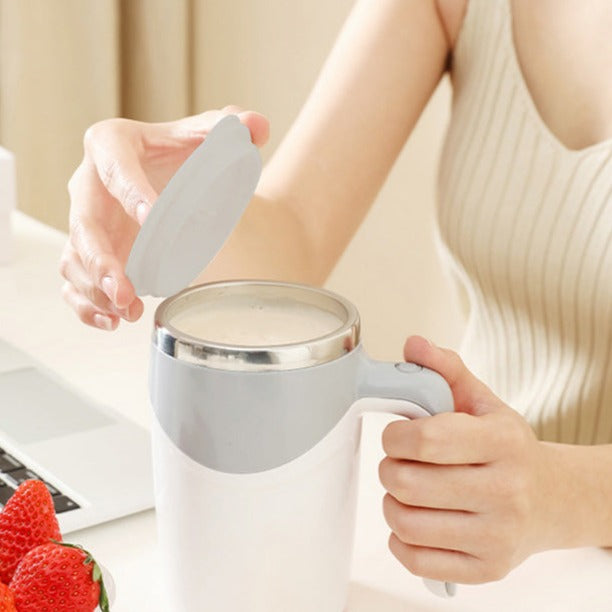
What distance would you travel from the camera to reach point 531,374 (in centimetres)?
114

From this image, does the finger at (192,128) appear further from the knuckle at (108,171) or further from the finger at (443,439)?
the finger at (443,439)

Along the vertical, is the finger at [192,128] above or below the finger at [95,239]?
above

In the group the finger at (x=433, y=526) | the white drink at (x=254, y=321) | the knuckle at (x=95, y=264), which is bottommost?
the finger at (x=433, y=526)

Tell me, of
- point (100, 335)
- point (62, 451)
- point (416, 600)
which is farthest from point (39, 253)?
point (416, 600)

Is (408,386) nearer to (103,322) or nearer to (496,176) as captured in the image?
(103,322)

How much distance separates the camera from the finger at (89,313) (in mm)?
739

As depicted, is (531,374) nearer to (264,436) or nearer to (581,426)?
(581,426)

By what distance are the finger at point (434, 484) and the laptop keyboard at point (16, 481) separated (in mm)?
213

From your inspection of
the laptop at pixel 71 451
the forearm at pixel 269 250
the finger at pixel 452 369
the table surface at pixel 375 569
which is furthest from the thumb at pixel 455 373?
the forearm at pixel 269 250

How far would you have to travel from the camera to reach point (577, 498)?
669mm

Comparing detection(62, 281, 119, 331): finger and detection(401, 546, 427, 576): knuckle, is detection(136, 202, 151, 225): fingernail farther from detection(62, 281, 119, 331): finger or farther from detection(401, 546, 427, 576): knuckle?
detection(401, 546, 427, 576): knuckle

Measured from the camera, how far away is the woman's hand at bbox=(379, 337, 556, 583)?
57 cm

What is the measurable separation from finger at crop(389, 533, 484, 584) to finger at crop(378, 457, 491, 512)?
0.09 ft

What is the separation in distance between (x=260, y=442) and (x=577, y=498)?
0.24m
